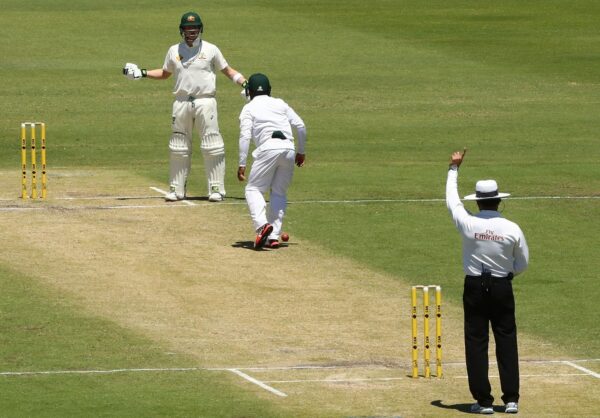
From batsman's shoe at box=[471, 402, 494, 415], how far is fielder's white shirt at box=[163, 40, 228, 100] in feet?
34.0

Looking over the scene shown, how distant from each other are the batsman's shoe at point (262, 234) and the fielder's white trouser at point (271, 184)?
97 millimetres

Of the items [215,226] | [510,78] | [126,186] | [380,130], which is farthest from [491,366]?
[510,78]

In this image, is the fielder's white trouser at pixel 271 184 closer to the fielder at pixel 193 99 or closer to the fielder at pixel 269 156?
the fielder at pixel 269 156

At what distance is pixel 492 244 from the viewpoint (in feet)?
48.6

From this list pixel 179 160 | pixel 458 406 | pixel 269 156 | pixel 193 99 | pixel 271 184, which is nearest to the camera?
pixel 458 406

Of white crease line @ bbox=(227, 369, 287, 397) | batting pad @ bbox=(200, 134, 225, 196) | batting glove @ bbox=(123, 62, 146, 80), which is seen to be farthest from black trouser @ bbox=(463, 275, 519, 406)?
batting glove @ bbox=(123, 62, 146, 80)

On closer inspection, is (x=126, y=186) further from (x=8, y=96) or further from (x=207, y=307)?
(x=8, y=96)

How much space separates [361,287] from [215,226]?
373 centimetres

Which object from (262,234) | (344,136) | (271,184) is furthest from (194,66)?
(344,136)

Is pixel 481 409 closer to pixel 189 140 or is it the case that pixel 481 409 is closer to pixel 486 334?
pixel 486 334

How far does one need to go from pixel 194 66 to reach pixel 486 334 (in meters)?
10.3

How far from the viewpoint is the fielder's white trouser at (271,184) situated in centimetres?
2164

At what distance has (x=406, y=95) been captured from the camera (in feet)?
125

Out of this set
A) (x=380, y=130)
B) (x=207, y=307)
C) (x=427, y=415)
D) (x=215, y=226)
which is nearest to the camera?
(x=427, y=415)
